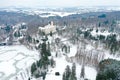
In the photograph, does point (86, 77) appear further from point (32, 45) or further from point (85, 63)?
point (32, 45)

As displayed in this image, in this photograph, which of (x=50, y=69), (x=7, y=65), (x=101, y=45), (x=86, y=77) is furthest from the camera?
(x=101, y=45)

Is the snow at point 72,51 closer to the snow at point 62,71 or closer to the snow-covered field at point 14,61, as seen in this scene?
the snow at point 62,71

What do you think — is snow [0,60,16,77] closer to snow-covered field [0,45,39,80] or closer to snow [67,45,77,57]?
snow-covered field [0,45,39,80]

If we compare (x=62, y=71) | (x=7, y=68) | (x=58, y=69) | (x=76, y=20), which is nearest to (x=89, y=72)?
(x=62, y=71)

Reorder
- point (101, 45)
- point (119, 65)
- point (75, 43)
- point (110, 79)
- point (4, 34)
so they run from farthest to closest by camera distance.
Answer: point (4, 34), point (75, 43), point (101, 45), point (119, 65), point (110, 79)

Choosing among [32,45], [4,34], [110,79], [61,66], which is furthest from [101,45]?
[4,34]

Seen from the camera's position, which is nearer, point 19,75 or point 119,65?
point 119,65

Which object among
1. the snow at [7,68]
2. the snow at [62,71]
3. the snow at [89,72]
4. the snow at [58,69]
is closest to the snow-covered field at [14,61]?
the snow at [7,68]

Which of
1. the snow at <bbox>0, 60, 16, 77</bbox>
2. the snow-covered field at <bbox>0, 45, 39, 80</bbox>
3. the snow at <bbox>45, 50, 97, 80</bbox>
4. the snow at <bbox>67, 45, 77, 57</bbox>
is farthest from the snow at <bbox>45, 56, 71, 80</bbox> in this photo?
the snow at <bbox>0, 60, 16, 77</bbox>
